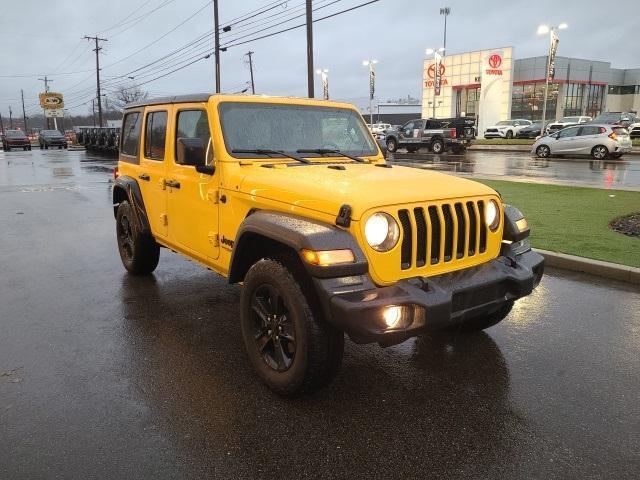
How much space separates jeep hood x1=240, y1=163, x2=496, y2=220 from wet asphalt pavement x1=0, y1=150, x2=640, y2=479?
128cm

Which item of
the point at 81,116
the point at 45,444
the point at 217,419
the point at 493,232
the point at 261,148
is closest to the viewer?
the point at 45,444

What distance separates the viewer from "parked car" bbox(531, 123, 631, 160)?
A: 2164 cm

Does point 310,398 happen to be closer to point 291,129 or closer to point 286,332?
point 286,332

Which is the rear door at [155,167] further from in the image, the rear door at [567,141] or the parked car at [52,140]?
the parked car at [52,140]

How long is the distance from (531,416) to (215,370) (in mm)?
2128

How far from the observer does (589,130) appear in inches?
891

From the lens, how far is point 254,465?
2.66 metres

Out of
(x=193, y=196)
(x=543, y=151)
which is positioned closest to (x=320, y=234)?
(x=193, y=196)

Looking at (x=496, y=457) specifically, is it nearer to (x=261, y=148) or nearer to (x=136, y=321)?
(x=261, y=148)

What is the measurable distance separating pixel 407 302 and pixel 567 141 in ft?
76.5

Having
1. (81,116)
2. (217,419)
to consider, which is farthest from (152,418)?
(81,116)

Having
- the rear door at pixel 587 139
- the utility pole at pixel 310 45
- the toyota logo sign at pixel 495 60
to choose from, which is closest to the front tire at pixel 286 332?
the utility pole at pixel 310 45

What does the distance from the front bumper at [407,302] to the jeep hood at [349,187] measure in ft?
1.43

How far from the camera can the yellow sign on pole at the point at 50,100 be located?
7256 centimetres
